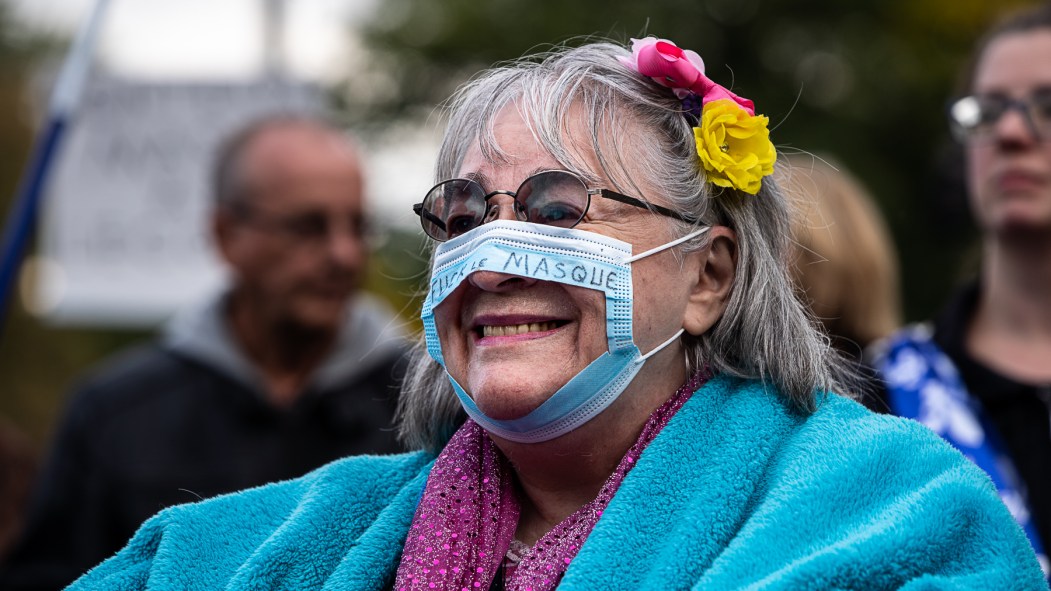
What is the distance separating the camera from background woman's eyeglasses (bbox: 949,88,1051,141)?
157 inches

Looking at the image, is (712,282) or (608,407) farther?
(712,282)

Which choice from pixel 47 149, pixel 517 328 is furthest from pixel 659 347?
pixel 47 149

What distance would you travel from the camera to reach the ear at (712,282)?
2920 mm

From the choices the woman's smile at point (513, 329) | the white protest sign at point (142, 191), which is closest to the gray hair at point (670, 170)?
the woman's smile at point (513, 329)

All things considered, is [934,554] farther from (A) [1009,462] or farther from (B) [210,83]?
(B) [210,83]

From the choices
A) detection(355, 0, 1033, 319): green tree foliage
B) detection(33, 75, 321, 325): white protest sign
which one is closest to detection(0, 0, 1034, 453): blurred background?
detection(355, 0, 1033, 319): green tree foliage

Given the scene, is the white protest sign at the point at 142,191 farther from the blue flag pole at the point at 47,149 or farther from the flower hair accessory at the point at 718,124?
the flower hair accessory at the point at 718,124

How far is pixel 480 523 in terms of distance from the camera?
2.88m

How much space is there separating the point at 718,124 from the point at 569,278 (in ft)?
1.50

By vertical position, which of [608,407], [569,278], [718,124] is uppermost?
[718,124]

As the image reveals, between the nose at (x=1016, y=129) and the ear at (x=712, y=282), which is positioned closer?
the ear at (x=712, y=282)

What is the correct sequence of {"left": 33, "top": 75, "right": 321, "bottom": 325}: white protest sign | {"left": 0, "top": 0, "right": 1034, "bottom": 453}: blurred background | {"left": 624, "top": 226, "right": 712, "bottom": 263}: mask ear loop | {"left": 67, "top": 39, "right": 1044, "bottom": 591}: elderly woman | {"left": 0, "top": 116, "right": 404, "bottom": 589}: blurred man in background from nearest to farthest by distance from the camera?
{"left": 67, "top": 39, "right": 1044, "bottom": 591}: elderly woman < {"left": 624, "top": 226, "right": 712, "bottom": 263}: mask ear loop < {"left": 0, "top": 116, "right": 404, "bottom": 589}: blurred man in background < {"left": 33, "top": 75, "right": 321, "bottom": 325}: white protest sign < {"left": 0, "top": 0, "right": 1034, "bottom": 453}: blurred background

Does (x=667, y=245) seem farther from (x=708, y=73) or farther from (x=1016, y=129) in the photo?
(x=708, y=73)

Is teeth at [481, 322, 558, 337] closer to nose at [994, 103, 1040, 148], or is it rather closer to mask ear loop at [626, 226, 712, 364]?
mask ear loop at [626, 226, 712, 364]
